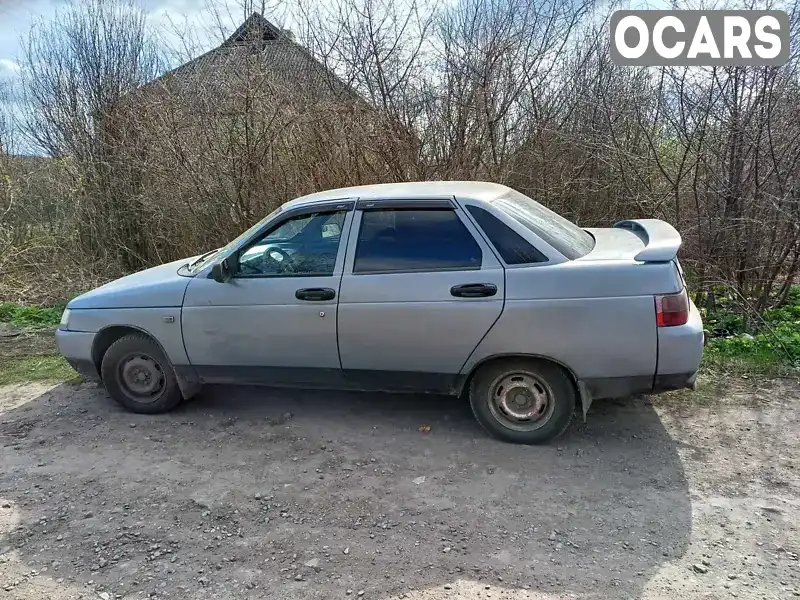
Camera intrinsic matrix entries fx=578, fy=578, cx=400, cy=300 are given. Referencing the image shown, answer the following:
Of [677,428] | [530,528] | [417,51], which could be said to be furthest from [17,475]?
[417,51]

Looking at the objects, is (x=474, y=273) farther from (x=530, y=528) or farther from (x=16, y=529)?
(x=16, y=529)

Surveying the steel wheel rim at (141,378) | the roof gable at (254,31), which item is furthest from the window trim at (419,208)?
the roof gable at (254,31)

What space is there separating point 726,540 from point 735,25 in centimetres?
568

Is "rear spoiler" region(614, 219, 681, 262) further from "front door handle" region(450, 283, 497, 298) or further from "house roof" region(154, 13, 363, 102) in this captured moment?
"house roof" region(154, 13, 363, 102)

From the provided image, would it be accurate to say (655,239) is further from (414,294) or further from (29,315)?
(29,315)

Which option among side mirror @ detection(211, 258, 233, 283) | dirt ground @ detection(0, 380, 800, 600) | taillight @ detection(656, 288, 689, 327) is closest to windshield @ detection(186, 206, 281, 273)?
side mirror @ detection(211, 258, 233, 283)

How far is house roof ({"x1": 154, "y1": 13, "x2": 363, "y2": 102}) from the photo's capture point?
8.46 metres

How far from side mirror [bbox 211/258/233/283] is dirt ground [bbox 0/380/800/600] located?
3.72 feet

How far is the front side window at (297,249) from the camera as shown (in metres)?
4.16

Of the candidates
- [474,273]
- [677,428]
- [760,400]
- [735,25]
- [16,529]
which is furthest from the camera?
[735,25]

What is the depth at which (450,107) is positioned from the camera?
856 centimetres

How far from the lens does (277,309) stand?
4.15 m

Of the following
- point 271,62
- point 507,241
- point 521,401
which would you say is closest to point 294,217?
point 507,241

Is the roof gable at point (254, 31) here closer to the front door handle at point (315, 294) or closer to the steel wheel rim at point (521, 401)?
the front door handle at point (315, 294)
